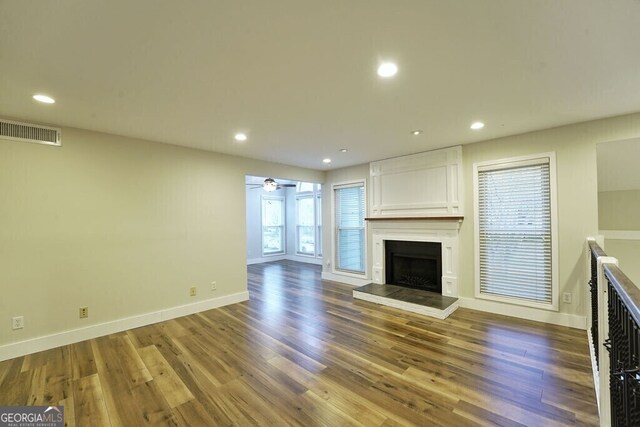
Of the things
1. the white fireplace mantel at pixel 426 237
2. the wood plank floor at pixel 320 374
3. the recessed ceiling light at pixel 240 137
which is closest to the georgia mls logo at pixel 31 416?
the wood plank floor at pixel 320 374

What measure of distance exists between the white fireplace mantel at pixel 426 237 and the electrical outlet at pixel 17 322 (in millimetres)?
4791

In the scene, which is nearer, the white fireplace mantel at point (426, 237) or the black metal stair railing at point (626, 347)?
the black metal stair railing at point (626, 347)

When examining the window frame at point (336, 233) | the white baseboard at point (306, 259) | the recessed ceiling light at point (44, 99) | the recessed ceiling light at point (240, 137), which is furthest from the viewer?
the white baseboard at point (306, 259)

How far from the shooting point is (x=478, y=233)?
399cm

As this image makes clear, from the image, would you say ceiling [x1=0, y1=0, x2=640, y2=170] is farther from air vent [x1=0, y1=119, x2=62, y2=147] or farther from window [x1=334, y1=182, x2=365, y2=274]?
window [x1=334, y1=182, x2=365, y2=274]

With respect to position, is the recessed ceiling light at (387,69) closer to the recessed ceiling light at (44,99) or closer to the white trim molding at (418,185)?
the white trim molding at (418,185)

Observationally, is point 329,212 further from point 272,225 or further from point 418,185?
point 272,225

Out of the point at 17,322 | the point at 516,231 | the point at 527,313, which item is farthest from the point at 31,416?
the point at 516,231

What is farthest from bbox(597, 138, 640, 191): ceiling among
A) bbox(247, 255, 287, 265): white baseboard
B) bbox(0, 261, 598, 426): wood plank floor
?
bbox(247, 255, 287, 265): white baseboard

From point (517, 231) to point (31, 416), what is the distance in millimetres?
5219

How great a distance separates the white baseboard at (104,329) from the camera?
2.79 meters

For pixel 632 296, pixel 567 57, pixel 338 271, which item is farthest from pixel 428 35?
pixel 338 271

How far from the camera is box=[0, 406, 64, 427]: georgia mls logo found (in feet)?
6.08

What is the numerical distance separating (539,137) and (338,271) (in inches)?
163
